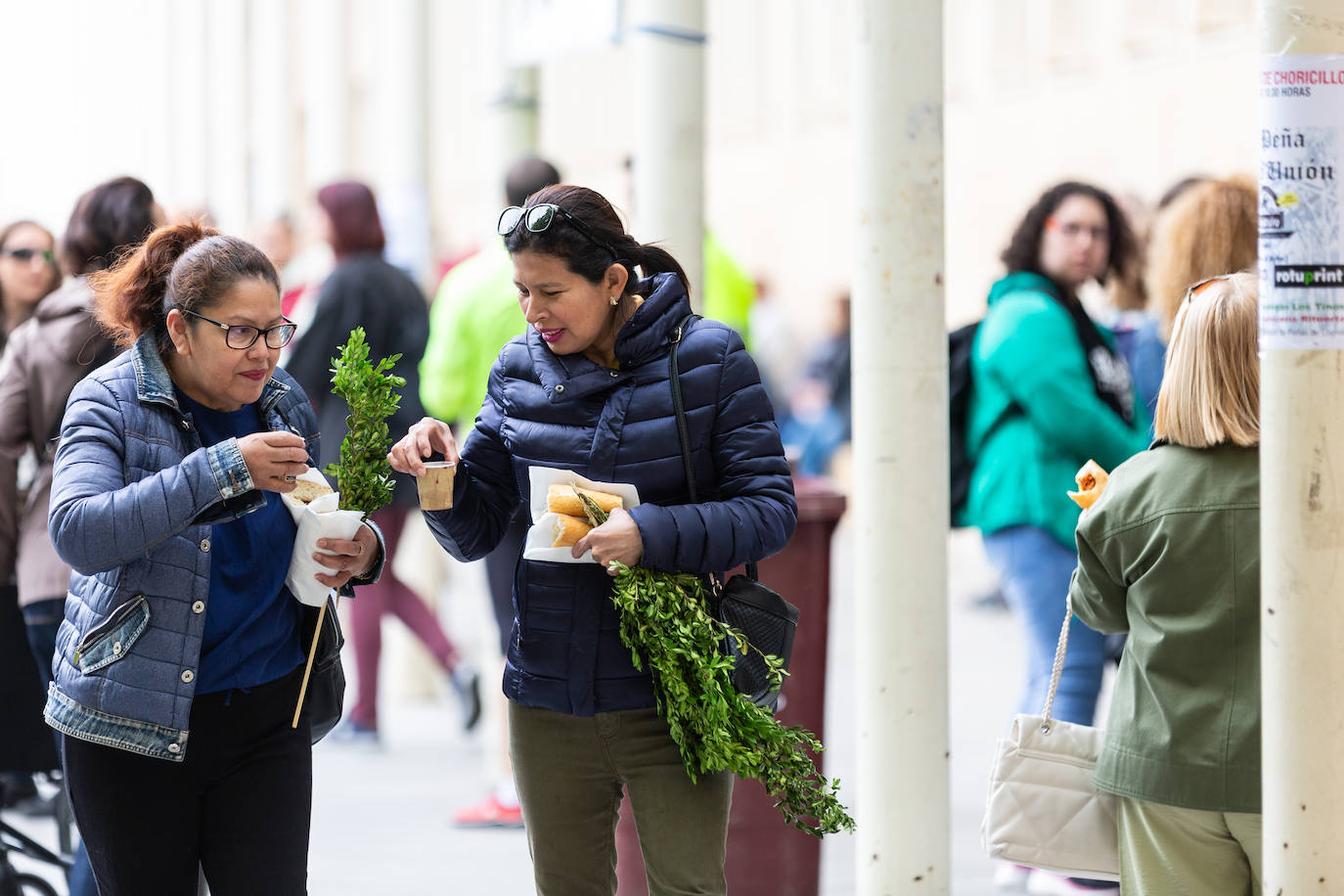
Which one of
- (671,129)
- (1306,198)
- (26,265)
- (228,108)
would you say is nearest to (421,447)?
(1306,198)

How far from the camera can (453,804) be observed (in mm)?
6801

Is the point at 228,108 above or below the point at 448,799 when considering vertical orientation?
above

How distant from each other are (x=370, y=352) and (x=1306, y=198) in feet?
15.6

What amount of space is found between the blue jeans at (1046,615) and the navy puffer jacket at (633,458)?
6.80 feet

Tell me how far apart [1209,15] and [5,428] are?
1100 centimetres

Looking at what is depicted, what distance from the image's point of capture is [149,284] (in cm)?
341

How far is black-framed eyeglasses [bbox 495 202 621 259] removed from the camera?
10.9 ft

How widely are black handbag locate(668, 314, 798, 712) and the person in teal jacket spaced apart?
6.64 feet

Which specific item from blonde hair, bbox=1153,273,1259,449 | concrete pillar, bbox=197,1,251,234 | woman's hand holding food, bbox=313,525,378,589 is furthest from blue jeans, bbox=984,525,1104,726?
concrete pillar, bbox=197,1,251,234

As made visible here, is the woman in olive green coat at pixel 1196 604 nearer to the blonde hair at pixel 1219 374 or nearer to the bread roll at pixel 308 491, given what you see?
the blonde hair at pixel 1219 374

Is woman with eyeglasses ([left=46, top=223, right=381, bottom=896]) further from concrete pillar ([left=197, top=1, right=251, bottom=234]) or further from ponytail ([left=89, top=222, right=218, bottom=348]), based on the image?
concrete pillar ([left=197, top=1, right=251, bottom=234])

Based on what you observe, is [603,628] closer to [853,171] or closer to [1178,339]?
[1178,339]

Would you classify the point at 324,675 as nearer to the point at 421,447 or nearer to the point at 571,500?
the point at 421,447

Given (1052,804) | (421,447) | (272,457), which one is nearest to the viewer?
(272,457)
